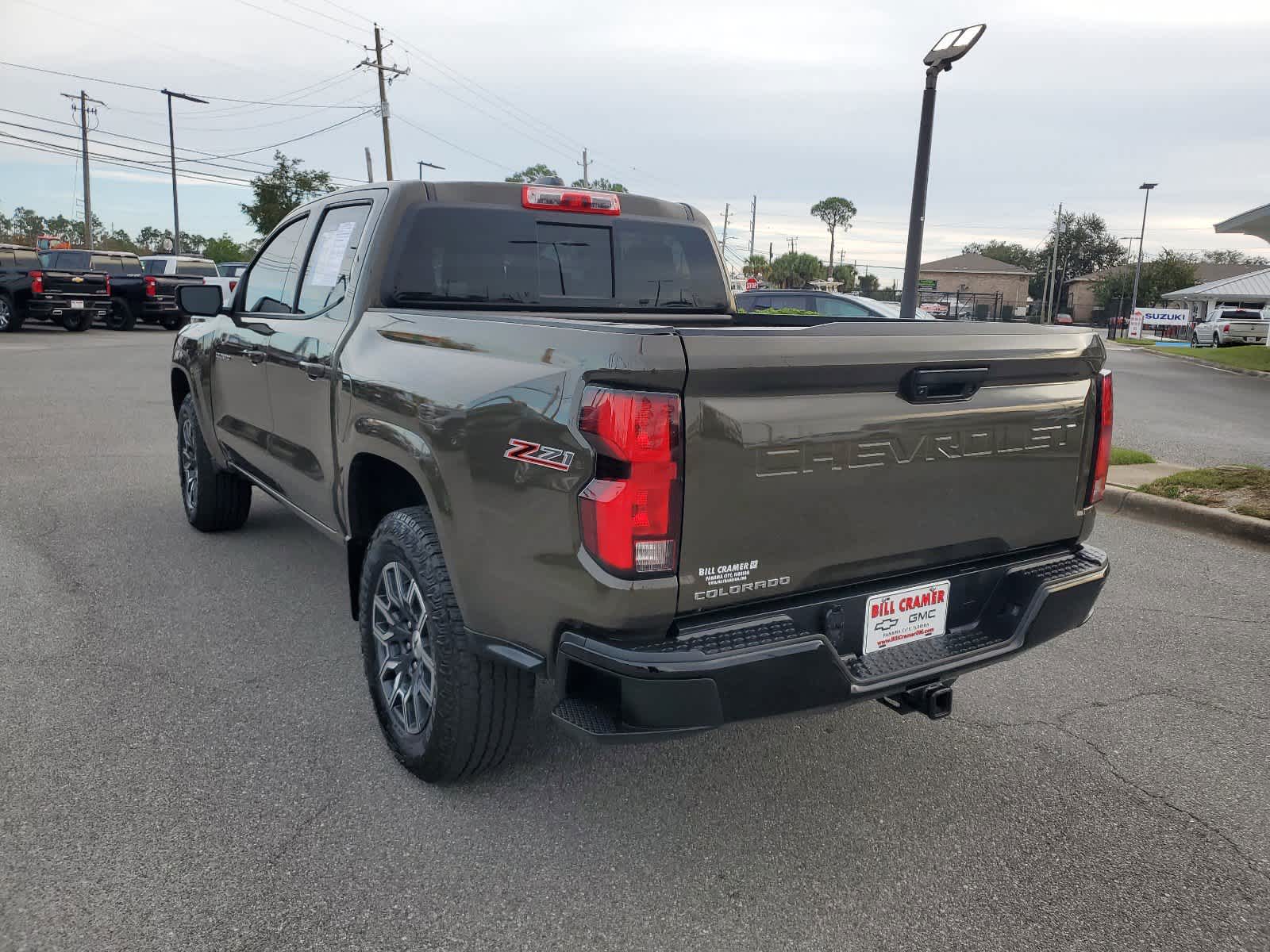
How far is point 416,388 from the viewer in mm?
3051

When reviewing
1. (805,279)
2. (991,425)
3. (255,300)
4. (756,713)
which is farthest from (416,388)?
(805,279)

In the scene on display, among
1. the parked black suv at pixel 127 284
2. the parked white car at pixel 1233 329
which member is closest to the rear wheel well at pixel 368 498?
the parked black suv at pixel 127 284

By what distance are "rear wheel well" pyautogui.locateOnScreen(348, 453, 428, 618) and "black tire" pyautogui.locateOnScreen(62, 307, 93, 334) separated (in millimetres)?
Result: 23645

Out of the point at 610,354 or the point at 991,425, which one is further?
the point at 991,425

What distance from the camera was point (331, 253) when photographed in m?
4.18

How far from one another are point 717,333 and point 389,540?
142 cm

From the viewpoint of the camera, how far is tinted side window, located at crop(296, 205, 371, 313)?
3975 millimetres

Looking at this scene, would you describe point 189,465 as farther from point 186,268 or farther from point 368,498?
point 186,268

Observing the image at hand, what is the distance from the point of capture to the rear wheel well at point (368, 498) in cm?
351

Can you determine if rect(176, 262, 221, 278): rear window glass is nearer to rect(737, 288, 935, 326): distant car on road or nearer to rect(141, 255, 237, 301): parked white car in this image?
rect(141, 255, 237, 301): parked white car

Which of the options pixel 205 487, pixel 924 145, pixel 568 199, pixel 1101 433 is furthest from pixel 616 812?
pixel 924 145

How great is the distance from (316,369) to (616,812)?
211cm

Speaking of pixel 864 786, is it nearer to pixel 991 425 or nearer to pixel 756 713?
pixel 756 713

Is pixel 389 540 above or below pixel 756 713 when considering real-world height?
above
